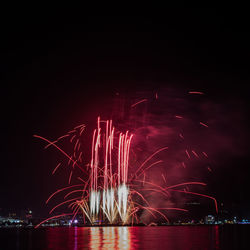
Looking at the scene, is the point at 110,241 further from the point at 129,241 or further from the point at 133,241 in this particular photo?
the point at 133,241

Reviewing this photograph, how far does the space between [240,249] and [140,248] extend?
23.5 ft

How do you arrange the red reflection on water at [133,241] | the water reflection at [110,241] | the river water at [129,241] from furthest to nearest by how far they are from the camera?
1. the river water at [129,241]
2. the red reflection on water at [133,241]
3. the water reflection at [110,241]

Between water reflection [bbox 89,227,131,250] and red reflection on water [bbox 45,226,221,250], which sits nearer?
water reflection [bbox 89,227,131,250]

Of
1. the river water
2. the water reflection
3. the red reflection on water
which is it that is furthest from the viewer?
the river water

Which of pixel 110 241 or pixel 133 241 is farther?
pixel 133 241

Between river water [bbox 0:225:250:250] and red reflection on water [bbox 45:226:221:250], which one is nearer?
red reflection on water [bbox 45:226:221:250]

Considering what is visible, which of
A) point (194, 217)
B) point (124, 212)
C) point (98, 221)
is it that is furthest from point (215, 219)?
point (124, 212)

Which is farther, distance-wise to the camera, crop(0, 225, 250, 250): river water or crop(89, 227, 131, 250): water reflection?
crop(0, 225, 250, 250): river water

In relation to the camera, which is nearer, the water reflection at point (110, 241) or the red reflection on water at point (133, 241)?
the water reflection at point (110, 241)

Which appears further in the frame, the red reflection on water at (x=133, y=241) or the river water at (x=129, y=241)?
the river water at (x=129, y=241)

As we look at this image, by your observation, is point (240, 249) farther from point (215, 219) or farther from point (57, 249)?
point (215, 219)

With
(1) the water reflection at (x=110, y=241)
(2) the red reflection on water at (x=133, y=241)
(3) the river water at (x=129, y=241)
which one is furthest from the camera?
(3) the river water at (x=129, y=241)

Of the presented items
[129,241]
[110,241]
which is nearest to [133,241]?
[129,241]

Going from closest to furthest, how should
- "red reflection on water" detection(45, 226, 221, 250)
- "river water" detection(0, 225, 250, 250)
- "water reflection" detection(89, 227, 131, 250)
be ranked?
"water reflection" detection(89, 227, 131, 250) → "red reflection on water" detection(45, 226, 221, 250) → "river water" detection(0, 225, 250, 250)
